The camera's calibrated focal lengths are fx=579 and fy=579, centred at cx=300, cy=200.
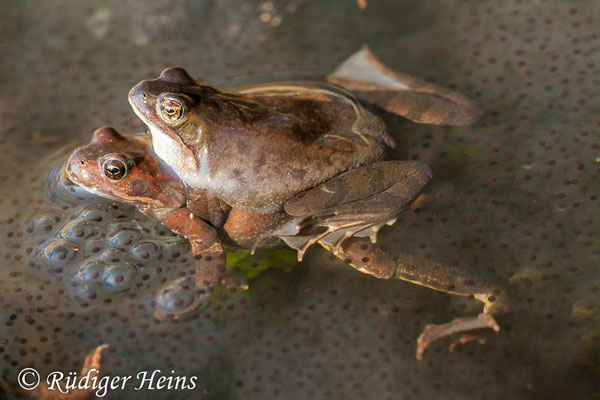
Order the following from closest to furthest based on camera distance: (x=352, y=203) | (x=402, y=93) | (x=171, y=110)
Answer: (x=171, y=110)
(x=352, y=203)
(x=402, y=93)

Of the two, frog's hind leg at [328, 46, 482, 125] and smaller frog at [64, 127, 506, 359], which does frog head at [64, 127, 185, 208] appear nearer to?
smaller frog at [64, 127, 506, 359]

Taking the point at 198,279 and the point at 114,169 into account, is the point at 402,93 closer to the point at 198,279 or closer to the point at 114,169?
the point at 198,279

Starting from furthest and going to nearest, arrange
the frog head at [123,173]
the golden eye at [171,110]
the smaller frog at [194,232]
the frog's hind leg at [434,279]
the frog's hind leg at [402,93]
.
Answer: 1. the frog's hind leg at [402,93]
2. the frog head at [123,173]
3. the smaller frog at [194,232]
4. the frog's hind leg at [434,279]
5. the golden eye at [171,110]

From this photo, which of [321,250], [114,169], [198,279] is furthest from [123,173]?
[321,250]

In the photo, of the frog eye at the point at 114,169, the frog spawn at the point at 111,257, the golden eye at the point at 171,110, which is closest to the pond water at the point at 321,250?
the frog spawn at the point at 111,257

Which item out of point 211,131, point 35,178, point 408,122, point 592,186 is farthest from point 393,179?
point 35,178

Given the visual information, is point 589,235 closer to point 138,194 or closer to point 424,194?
point 424,194

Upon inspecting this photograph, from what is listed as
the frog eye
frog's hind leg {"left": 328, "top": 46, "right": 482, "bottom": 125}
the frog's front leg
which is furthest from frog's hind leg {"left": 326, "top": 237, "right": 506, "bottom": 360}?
the frog eye

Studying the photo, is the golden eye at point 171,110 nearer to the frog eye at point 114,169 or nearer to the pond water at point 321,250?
the frog eye at point 114,169
